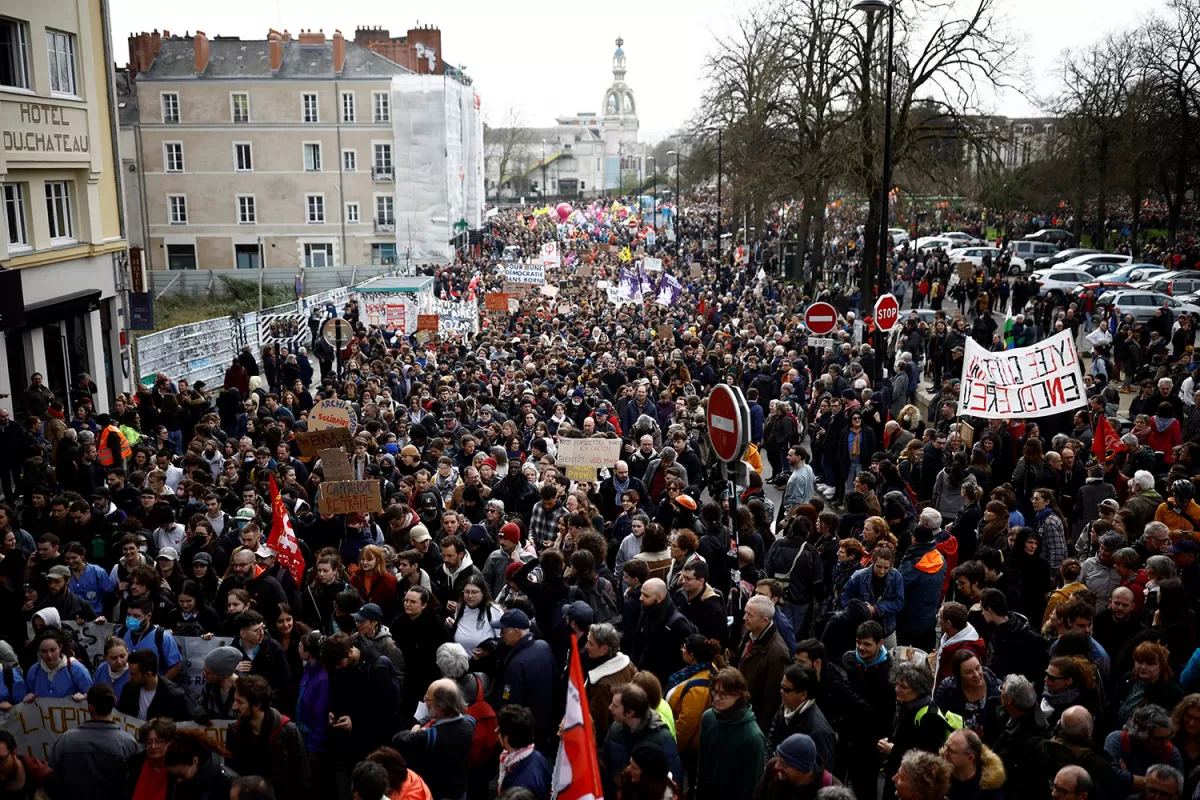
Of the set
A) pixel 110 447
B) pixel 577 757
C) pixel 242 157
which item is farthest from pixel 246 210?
pixel 577 757

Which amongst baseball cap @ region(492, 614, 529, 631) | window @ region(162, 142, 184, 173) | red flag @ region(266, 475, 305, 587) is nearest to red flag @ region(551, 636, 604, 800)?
baseball cap @ region(492, 614, 529, 631)

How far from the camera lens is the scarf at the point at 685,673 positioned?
6398mm

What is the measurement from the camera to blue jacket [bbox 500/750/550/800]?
5.48 meters

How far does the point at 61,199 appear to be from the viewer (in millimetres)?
22609

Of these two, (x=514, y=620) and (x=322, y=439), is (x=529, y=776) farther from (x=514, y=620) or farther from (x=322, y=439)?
(x=322, y=439)

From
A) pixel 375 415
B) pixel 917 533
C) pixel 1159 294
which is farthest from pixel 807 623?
pixel 1159 294

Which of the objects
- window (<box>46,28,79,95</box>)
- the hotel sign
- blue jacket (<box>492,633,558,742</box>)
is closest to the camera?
blue jacket (<box>492,633,558,742</box>)

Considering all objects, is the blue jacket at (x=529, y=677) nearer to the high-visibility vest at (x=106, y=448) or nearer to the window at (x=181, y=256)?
the high-visibility vest at (x=106, y=448)

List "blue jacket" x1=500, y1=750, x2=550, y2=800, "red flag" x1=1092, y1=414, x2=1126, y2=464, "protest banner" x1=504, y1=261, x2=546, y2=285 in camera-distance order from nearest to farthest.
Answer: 1. "blue jacket" x1=500, y1=750, x2=550, y2=800
2. "red flag" x1=1092, y1=414, x2=1126, y2=464
3. "protest banner" x1=504, y1=261, x2=546, y2=285

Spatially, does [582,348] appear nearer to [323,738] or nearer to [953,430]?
[953,430]

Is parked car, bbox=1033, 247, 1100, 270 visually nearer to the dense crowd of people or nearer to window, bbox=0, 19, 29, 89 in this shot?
the dense crowd of people

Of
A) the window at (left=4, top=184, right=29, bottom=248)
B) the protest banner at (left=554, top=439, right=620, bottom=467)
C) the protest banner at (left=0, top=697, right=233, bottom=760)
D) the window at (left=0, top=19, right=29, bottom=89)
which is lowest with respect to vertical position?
the protest banner at (left=0, top=697, right=233, bottom=760)

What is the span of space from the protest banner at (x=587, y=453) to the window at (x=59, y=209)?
14696 mm

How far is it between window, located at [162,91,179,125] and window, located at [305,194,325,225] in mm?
7812
